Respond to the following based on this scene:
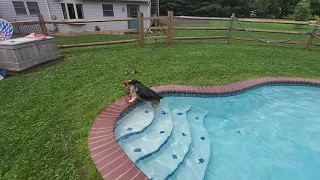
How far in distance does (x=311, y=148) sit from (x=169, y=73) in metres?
3.47

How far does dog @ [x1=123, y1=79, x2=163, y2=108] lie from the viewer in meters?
3.72

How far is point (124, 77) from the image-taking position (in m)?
5.03

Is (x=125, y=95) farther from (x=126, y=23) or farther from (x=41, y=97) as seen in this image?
(x=126, y=23)

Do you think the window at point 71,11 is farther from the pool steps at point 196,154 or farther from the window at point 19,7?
the pool steps at point 196,154

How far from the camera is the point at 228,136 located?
3.85 meters

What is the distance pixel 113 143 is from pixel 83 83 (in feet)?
8.08

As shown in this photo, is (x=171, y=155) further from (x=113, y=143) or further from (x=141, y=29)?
(x=141, y=29)

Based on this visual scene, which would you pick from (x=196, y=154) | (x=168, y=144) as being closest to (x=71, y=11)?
(x=168, y=144)

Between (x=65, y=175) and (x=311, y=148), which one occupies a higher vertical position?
(x=65, y=175)

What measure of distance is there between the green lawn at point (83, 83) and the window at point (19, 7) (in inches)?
354

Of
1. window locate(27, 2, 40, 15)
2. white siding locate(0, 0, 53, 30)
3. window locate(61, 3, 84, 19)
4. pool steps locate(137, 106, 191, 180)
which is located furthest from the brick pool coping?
window locate(27, 2, 40, 15)

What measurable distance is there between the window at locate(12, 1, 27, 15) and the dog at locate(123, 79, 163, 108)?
14.1 meters

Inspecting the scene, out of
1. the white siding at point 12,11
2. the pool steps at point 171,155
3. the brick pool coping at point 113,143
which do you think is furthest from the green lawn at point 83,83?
the white siding at point 12,11

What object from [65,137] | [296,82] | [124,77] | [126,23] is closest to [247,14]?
[126,23]
